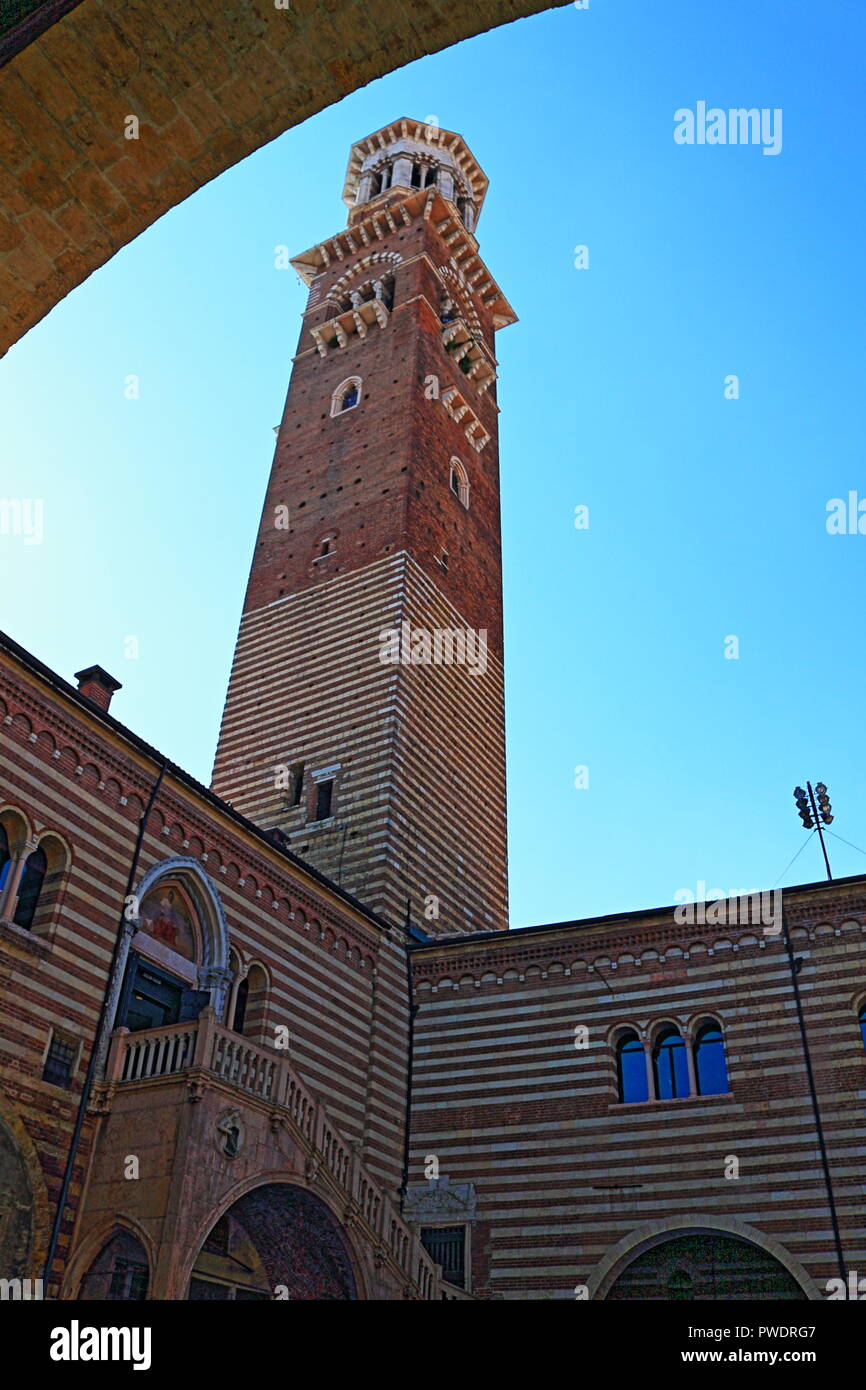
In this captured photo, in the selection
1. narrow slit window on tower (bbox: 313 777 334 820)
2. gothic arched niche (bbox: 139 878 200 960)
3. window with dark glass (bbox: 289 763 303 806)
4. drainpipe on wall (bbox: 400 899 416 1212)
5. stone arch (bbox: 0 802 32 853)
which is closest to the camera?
stone arch (bbox: 0 802 32 853)

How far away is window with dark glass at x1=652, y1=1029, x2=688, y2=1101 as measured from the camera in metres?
16.6

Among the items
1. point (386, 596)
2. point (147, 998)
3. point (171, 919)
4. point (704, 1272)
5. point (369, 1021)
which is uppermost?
point (386, 596)

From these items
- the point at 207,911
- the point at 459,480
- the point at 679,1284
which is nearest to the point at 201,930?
the point at 207,911

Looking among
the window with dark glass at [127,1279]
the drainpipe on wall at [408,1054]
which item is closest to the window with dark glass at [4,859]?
the window with dark glass at [127,1279]

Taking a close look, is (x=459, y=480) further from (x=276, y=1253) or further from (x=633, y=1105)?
(x=276, y=1253)

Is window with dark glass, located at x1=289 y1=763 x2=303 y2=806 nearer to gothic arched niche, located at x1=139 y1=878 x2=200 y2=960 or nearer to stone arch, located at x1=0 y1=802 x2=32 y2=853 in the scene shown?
gothic arched niche, located at x1=139 y1=878 x2=200 y2=960

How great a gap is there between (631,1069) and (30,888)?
953 cm

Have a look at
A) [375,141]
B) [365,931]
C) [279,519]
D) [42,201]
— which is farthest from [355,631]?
[375,141]

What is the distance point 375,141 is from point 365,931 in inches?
1265

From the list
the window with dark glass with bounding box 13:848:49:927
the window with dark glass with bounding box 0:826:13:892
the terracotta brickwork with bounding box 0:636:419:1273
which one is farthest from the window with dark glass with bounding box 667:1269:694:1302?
the window with dark glass with bounding box 0:826:13:892

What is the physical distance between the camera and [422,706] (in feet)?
77.2

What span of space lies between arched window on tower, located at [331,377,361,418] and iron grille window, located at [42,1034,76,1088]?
20.7 meters

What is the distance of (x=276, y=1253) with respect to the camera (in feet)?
44.8
